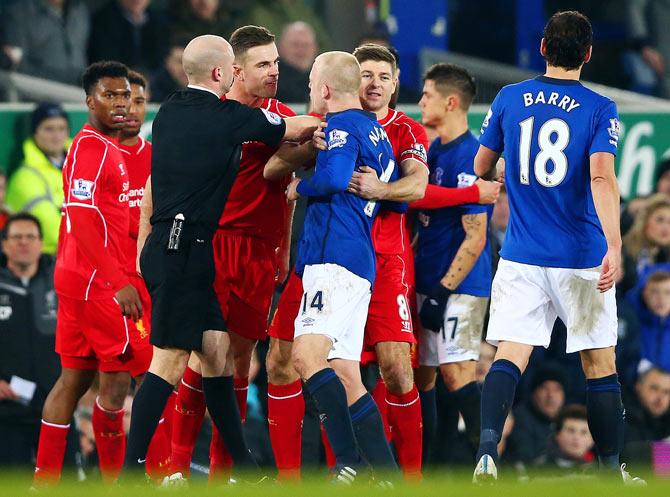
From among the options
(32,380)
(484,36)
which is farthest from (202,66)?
(484,36)

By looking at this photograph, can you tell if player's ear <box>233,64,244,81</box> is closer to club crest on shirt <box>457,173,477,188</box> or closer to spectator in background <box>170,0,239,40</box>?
club crest on shirt <box>457,173,477,188</box>

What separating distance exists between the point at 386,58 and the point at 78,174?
5.81 feet

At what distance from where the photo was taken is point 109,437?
921 cm

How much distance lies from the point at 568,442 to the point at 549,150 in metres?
4.31

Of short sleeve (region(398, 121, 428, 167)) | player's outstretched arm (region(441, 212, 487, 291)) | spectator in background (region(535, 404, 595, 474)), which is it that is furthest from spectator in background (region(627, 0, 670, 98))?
short sleeve (region(398, 121, 428, 167))

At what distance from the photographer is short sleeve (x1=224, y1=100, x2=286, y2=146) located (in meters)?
8.03

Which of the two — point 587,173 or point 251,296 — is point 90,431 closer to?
point 251,296

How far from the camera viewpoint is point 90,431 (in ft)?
37.8

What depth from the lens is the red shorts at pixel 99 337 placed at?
9094 millimetres

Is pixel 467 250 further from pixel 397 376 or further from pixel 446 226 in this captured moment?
pixel 397 376

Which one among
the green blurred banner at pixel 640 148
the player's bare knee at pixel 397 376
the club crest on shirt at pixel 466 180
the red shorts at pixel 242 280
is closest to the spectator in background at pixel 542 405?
the green blurred banner at pixel 640 148

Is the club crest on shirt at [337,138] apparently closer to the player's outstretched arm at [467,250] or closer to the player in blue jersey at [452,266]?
the player in blue jersey at [452,266]

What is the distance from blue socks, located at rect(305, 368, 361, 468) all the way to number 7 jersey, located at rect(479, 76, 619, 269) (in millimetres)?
1098

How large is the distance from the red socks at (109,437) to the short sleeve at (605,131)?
3.14 m
